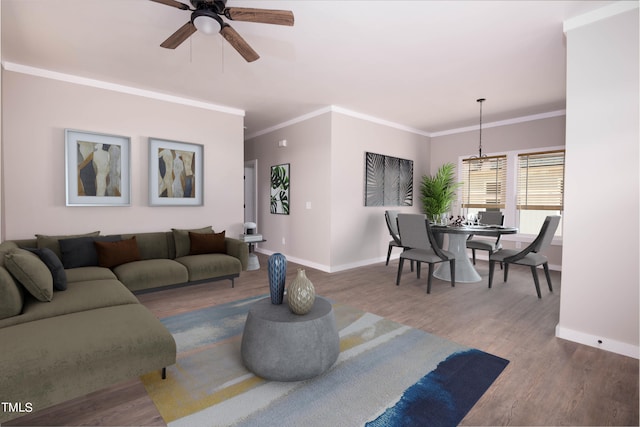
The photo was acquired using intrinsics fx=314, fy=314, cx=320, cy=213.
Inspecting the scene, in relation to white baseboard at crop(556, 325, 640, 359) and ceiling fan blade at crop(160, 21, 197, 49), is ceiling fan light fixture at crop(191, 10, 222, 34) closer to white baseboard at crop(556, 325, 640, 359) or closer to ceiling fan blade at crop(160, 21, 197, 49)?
ceiling fan blade at crop(160, 21, 197, 49)

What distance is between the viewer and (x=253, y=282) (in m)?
4.29

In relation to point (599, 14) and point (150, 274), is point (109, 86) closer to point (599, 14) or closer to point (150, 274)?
point (150, 274)

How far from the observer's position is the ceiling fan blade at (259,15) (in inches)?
79.9

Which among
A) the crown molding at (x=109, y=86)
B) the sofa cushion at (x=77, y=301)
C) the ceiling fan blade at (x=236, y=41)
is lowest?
the sofa cushion at (x=77, y=301)

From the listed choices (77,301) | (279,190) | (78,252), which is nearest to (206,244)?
(78,252)

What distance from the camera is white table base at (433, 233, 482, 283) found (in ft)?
14.4

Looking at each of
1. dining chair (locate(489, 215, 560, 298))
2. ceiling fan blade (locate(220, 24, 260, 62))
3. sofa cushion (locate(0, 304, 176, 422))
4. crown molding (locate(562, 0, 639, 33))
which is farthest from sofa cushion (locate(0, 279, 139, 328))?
crown molding (locate(562, 0, 639, 33))

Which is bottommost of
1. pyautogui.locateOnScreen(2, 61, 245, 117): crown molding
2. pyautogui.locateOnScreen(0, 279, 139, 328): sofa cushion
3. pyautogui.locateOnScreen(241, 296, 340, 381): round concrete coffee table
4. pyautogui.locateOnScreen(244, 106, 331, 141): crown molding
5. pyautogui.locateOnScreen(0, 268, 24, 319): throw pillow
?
pyautogui.locateOnScreen(241, 296, 340, 381): round concrete coffee table

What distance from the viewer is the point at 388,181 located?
5879mm

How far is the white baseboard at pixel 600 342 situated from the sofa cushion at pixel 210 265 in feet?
11.2

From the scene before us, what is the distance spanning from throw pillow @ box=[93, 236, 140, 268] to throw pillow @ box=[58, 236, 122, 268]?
0.07 meters

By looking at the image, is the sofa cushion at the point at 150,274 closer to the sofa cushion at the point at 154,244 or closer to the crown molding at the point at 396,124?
the sofa cushion at the point at 154,244

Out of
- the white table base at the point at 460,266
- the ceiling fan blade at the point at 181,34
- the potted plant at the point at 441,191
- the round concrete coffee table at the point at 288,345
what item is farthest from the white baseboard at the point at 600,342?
the ceiling fan blade at the point at 181,34

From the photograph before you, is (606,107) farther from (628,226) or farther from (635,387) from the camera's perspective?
(635,387)
